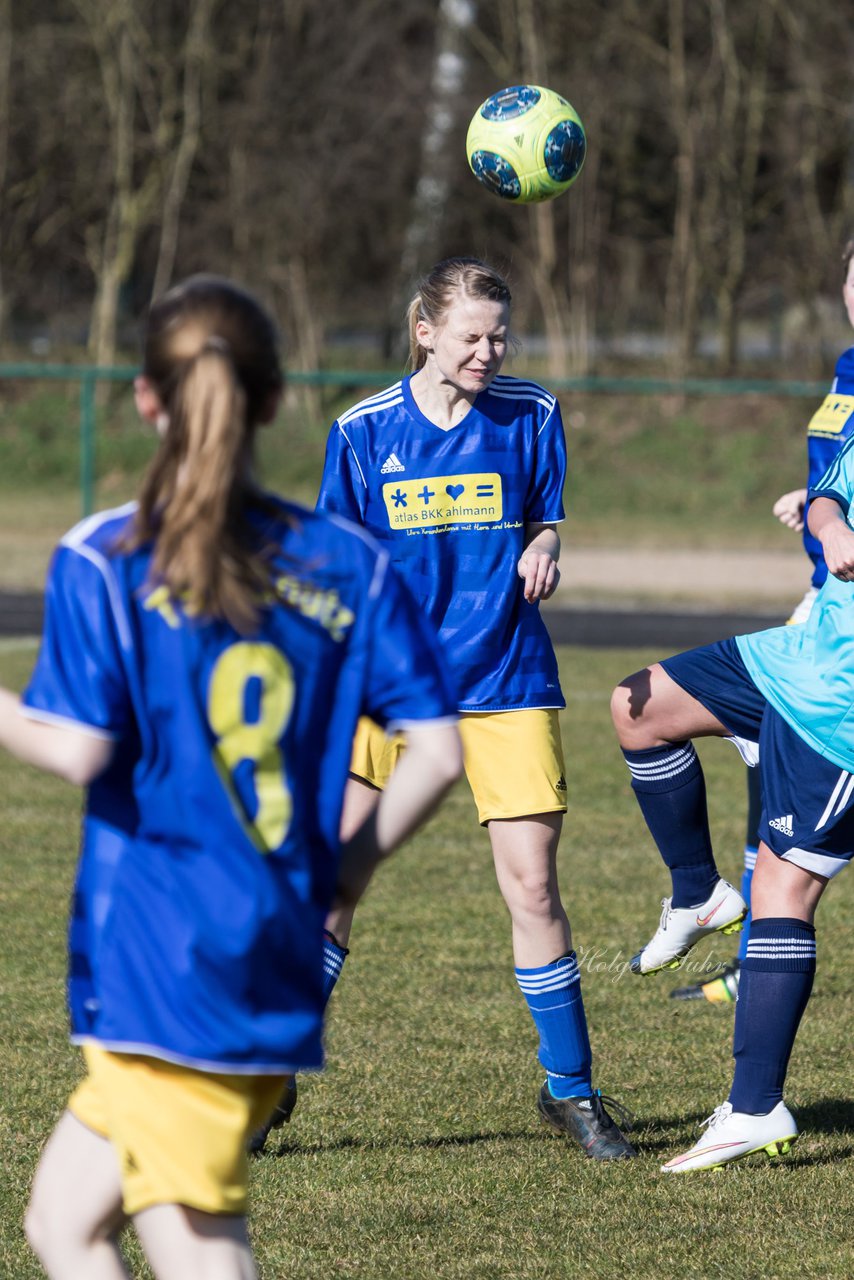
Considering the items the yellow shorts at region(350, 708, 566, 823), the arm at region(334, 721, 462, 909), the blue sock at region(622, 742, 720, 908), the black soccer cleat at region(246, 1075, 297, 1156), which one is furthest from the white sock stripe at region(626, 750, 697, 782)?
the arm at region(334, 721, 462, 909)

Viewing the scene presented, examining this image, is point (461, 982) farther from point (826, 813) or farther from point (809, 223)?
point (809, 223)

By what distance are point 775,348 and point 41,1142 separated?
24347mm

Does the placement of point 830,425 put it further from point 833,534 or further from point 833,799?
point 833,799

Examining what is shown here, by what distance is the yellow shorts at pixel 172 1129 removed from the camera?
2.20 m

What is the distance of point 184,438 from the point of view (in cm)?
216

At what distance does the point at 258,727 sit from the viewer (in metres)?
2.19

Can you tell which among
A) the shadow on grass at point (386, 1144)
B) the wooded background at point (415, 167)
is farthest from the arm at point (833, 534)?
the wooded background at point (415, 167)

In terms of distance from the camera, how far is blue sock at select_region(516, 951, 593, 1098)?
4137 millimetres

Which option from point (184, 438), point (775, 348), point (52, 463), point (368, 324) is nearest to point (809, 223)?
point (775, 348)

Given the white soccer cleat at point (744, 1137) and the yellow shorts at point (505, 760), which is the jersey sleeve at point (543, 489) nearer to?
the yellow shorts at point (505, 760)

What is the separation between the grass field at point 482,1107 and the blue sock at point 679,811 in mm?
592

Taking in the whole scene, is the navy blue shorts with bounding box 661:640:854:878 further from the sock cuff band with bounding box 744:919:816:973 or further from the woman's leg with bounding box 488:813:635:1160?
the woman's leg with bounding box 488:813:635:1160

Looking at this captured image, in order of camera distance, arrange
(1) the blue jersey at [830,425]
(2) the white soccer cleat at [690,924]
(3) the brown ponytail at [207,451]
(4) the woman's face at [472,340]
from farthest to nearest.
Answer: (1) the blue jersey at [830,425]
(2) the white soccer cleat at [690,924]
(4) the woman's face at [472,340]
(3) the brown ponytail at [207,451]

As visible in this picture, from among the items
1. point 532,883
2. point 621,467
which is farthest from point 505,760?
point 621,467
